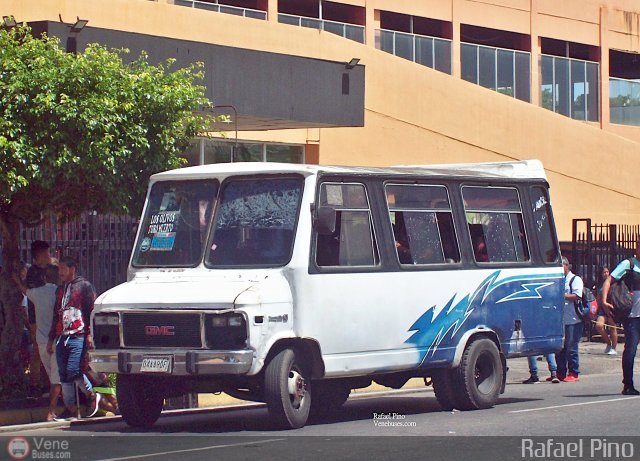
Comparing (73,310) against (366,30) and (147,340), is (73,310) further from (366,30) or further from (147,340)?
(366,30)

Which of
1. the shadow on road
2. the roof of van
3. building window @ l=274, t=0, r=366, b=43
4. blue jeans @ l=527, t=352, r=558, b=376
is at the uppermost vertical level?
building window @ l=274, t=0, r=366, b=43

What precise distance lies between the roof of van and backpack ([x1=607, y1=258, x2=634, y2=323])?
1.73 metres

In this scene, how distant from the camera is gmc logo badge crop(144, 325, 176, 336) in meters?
12.4

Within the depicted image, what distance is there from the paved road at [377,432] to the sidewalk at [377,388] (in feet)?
1.61

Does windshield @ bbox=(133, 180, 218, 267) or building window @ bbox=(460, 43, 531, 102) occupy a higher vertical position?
building window @ bbox=(460, 43, 531, 102)

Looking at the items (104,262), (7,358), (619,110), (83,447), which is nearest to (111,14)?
(104,262)

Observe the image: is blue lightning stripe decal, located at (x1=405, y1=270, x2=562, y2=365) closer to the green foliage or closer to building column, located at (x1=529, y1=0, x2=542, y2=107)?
the green foliage

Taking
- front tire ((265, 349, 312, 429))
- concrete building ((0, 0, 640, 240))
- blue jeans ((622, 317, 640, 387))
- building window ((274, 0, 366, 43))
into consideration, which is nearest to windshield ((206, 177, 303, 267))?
front tire ((265, 349, 312, 429))


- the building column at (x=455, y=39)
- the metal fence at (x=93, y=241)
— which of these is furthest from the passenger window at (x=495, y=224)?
the building column at (x=455, y=39)

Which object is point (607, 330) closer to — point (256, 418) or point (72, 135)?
point (256, 418)

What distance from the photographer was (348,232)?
44.3 ft

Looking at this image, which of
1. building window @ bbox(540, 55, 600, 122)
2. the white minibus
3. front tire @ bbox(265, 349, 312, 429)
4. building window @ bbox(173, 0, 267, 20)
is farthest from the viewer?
building window @ bbox(540, 55, 600, 122)

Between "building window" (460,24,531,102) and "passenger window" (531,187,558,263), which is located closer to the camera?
"passenger window" (531,187,558,263)

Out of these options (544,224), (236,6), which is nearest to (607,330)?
(544,224)
